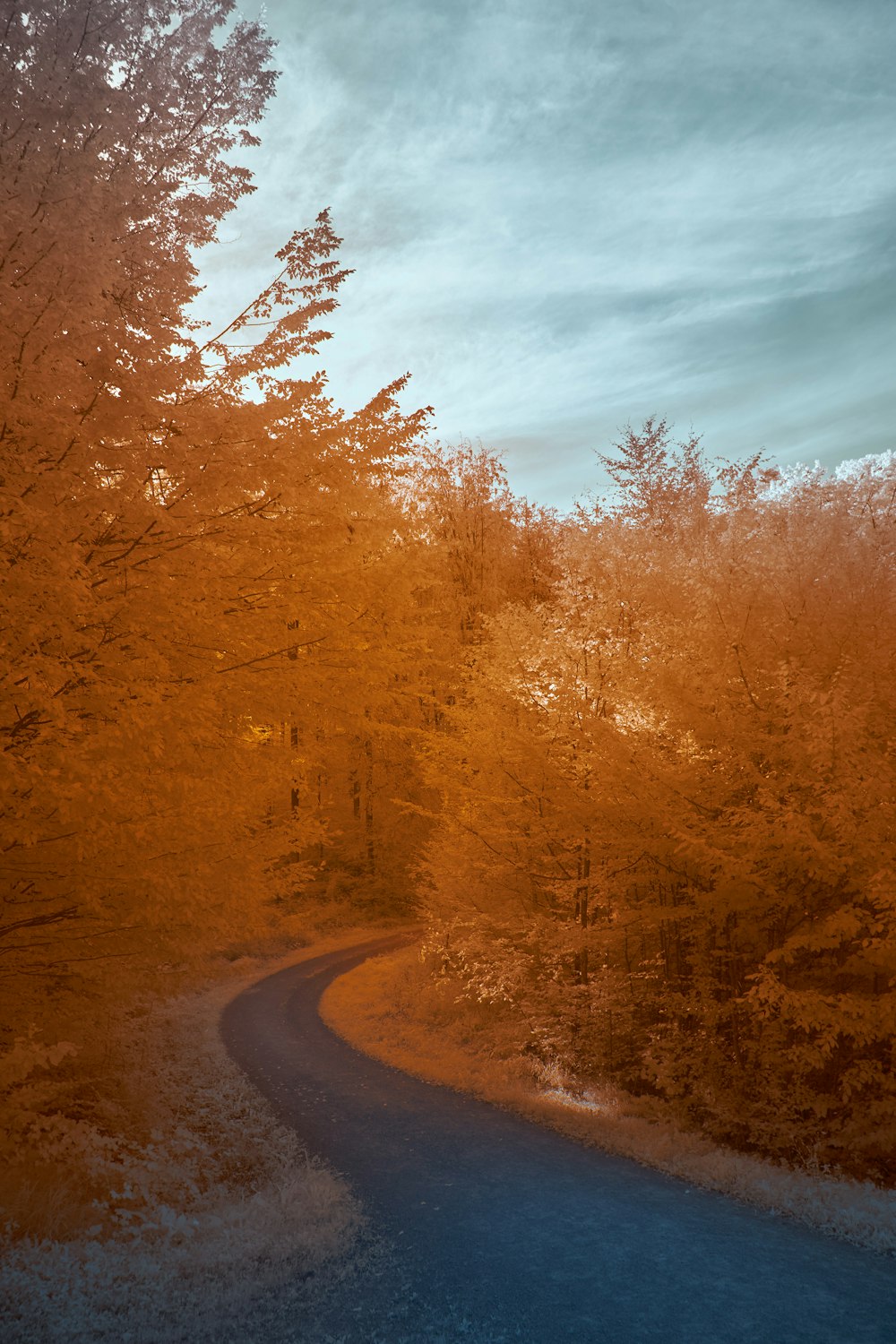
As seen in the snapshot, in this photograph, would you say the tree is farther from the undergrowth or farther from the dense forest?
the undergrowth

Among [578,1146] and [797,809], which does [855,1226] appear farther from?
[797,809]

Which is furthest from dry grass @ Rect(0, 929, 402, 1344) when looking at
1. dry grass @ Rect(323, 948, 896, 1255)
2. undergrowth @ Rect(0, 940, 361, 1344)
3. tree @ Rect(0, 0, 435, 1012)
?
dry grass @ Rect(323, 948, 896, 1255)

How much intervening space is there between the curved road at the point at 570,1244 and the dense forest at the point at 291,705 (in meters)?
2.30

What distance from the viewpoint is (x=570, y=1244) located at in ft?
23.7

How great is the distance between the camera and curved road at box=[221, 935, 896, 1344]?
599 centimetres

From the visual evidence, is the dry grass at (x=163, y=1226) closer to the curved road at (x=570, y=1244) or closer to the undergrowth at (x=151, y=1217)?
the undergrowth at (x=151, y=1217)

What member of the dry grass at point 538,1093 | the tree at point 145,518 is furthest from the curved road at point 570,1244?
the tree at point 145,518

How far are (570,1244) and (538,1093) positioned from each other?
4.77 m

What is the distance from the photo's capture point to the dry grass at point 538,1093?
7.92 m

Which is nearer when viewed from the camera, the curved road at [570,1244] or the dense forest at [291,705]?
the dense forest at [291,705]

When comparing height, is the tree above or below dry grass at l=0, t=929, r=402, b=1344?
A: above

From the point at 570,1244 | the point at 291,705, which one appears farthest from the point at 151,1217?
the point at 291,705

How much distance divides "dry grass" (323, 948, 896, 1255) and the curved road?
0.31 meters

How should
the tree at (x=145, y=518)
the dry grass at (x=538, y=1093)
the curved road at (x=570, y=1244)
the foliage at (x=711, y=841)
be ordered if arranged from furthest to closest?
the foliage at (x=711, y=841)
the dry grass at (x=538, y=1093)
the curved road at (x=570, y=1244)
the tree at (x=145, y=518)
